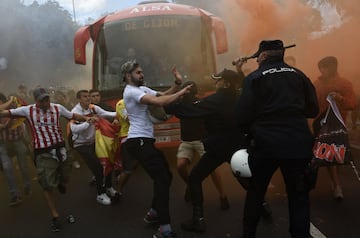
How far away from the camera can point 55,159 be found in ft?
15.1

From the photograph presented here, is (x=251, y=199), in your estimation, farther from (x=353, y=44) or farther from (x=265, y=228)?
→ (x=353, y=44)

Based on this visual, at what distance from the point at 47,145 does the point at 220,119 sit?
6.15ft

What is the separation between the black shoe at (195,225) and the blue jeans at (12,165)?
260 cm

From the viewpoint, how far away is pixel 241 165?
11.0 feet

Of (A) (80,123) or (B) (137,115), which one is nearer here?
(B) (137,115)

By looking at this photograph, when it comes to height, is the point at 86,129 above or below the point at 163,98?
below

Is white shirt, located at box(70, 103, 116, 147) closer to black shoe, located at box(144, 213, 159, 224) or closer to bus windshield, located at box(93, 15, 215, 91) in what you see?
black shoe, located at box(144, 213, 159, 224)

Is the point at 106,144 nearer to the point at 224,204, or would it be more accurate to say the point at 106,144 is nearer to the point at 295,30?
the point at 224,204

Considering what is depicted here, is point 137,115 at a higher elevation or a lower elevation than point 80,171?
higher

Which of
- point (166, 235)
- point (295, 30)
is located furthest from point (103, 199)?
point (295, 30)

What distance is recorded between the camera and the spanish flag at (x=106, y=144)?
5465 millimetres

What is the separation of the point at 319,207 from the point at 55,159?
284 cm

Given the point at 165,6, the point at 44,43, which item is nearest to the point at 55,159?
the point at 165,6

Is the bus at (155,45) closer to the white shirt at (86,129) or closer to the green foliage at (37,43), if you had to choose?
the white shirt at (86,129)
